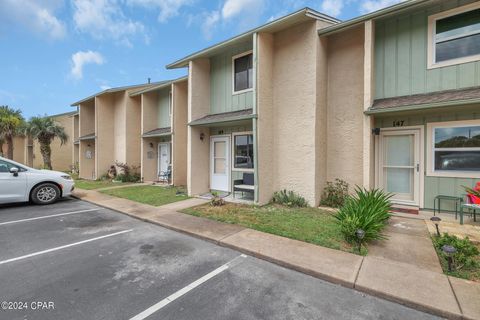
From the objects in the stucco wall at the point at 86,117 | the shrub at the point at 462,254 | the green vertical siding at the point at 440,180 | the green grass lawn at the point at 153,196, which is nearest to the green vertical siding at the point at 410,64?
the green vertical siding at the point at 440,180

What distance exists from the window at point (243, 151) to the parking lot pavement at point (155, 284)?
4585 millimetres

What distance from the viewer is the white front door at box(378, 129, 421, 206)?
6.46 metres

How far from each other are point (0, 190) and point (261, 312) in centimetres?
895

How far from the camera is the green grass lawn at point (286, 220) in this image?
15.1ft

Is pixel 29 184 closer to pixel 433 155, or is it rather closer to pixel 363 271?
pixel 363 271

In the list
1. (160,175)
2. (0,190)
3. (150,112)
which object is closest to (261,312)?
(0,190)

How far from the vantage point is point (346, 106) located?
7227mm

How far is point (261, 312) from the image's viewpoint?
2584 mm

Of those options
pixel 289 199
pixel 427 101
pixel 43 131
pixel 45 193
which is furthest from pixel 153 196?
pixel 43 131

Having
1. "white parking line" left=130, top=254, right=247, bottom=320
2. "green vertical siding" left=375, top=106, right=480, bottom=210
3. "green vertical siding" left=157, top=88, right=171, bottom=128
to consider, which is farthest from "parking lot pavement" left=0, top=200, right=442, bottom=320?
"green vertical siding" left=157, top=88, right=171, bottom=128

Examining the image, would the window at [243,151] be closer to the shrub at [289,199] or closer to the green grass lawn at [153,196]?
the shrub at [289,199]

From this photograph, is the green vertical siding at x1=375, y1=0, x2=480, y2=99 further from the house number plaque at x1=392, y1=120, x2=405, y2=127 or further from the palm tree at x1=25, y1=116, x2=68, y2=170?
the palm tree at x1=25, y1=116, x2=68, y2=170

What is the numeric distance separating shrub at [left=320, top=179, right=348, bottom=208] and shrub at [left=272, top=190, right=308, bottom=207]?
68 centimetres

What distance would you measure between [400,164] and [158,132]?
1092 centimetres
